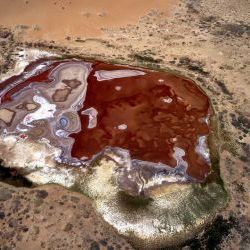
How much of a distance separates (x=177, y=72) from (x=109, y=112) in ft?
6.01

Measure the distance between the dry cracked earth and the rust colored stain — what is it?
38 cm

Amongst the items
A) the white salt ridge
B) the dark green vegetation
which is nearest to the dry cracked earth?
the dark green vegetation

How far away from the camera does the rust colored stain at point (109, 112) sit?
7.18 meters

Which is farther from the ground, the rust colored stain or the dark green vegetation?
the rust colored stain

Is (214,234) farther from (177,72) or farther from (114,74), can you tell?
(114,74)

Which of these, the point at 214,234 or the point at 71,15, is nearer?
the point at 214,234

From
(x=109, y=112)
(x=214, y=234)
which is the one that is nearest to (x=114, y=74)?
(x=109, y=112)

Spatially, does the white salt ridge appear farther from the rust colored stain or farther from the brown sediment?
the brown sediment

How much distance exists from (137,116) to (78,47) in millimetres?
2442

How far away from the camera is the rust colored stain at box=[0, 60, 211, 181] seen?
718 centimetres

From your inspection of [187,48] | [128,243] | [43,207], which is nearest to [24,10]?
[187,48]

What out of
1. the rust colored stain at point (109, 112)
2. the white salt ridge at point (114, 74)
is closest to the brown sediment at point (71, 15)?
the rust colored stain at point (109, 112)

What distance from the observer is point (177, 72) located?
8664mm

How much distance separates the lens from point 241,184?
22.2 feet
